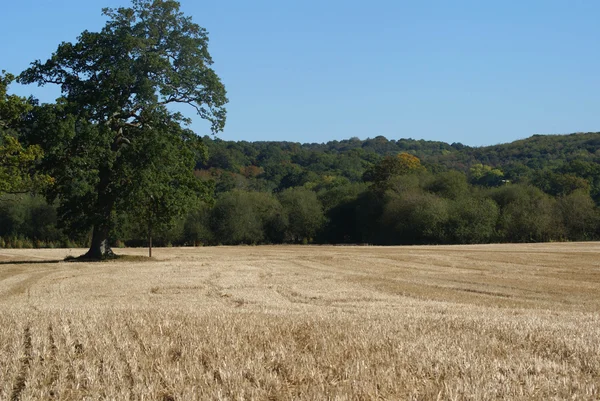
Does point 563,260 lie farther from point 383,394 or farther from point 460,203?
point 460,203

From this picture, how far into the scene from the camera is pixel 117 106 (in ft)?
122

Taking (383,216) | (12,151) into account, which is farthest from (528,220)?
(12,151)

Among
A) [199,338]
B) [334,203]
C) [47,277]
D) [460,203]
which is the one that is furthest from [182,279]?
[334,203]

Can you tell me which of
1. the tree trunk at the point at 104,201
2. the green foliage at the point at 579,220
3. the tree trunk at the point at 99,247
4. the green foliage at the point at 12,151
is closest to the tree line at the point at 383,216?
the green foliage at the point at 579,220

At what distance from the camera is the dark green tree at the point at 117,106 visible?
116ft

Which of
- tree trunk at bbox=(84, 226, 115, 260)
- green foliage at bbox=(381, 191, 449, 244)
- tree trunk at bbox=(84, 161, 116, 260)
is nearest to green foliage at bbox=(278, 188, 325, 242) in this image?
green foliage at bbox=(381, 191, 449, 244)

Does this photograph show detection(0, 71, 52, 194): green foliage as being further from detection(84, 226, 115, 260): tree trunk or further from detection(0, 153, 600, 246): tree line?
detection(0, 153, 600, 246): tree line

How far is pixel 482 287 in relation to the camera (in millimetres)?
24203

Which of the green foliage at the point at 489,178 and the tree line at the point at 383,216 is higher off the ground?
the green foliage at the point at 489,178

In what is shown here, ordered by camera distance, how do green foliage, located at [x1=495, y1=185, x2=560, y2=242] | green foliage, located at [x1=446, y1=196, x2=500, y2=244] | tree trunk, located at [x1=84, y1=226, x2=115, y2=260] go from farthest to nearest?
green foliage, located at [x1=446, y1=196, x2=500, y2=244], green foliage, located at [x1=495, y1=185, x2=560, y2=242], tree trunk, located at [x1=84, y1=226, x2=115, y2=260]

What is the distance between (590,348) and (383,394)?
353 centimetres

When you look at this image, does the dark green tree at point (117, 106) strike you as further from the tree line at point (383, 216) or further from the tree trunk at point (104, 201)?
the tree line at point (383, 216)

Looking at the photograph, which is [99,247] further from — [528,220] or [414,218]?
[528,220]

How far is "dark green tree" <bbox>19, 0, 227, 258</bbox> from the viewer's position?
1393 inches
